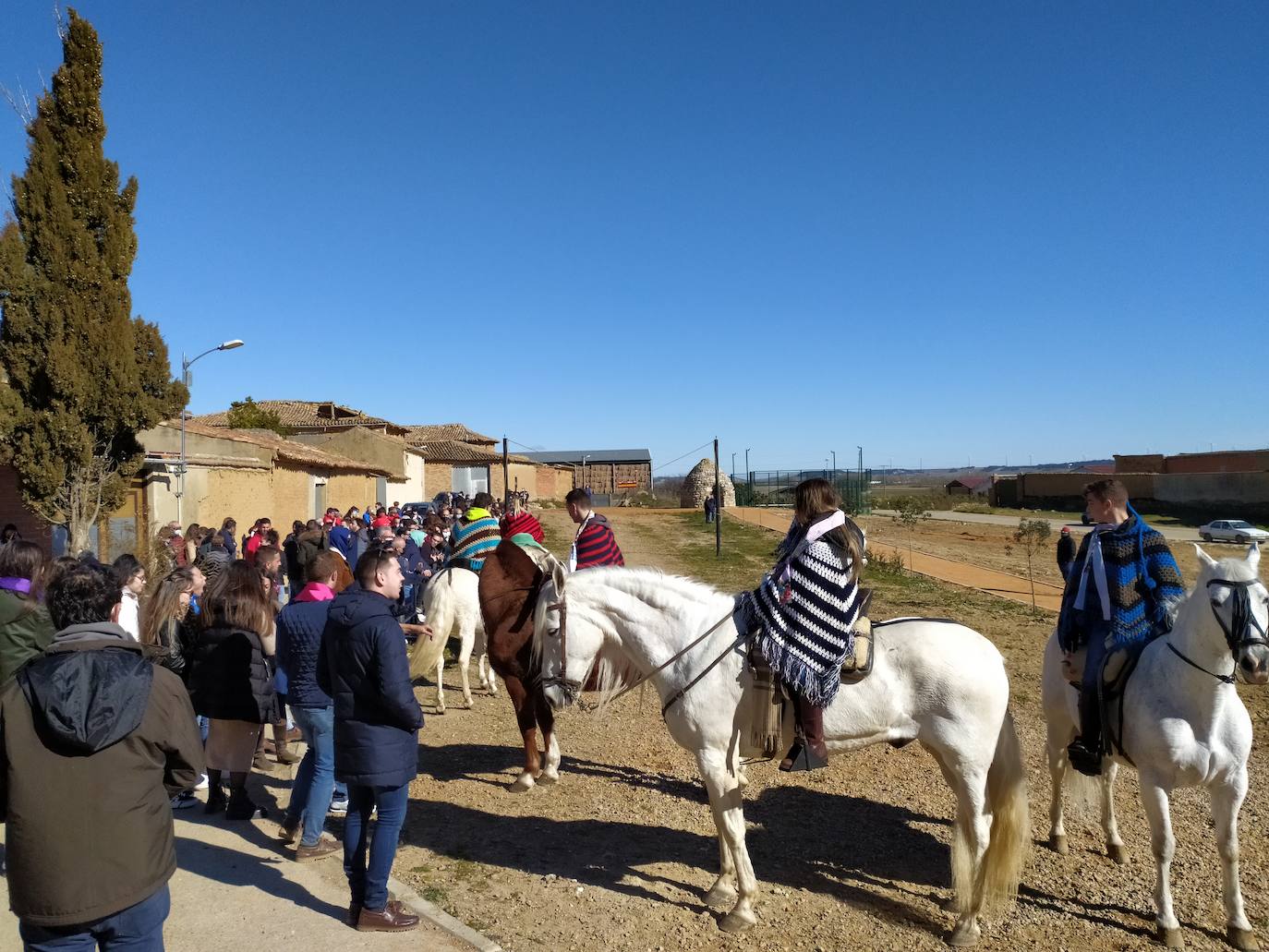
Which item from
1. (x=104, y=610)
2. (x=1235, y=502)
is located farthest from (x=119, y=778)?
(x=1235, y=502)

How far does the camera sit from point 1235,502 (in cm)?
4091

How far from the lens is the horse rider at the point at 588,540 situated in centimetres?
615

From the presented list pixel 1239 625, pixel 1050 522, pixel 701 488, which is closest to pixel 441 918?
pixel 1239 625

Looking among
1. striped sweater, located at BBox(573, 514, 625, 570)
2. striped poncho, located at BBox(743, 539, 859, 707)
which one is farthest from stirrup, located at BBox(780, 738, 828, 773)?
striped sweater, located at BBox(573, 514, 625, 570)

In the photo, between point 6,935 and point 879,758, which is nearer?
point 6,935

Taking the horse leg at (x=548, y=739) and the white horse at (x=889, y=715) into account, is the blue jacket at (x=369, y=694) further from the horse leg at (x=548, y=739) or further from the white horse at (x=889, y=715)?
the horse leg at (x=548, y=739)

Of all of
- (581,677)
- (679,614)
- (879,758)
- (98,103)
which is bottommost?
(879,758)

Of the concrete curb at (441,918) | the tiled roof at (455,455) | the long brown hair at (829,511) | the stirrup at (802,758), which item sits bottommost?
the concrete curb at (441,918)

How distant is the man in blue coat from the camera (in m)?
3.47

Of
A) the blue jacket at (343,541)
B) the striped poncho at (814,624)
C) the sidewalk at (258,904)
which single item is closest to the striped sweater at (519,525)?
the sidewalk at (258,904)

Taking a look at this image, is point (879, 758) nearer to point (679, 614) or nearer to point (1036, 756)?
point (1036, 756)

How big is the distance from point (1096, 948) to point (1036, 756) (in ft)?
8.75

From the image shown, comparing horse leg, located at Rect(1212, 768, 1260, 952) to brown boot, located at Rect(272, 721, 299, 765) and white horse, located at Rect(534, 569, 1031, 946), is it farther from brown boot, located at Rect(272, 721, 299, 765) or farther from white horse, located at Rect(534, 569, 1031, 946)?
brown boot, located at Rect(272, 721, 299, 765)

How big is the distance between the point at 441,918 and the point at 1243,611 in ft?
13.1
